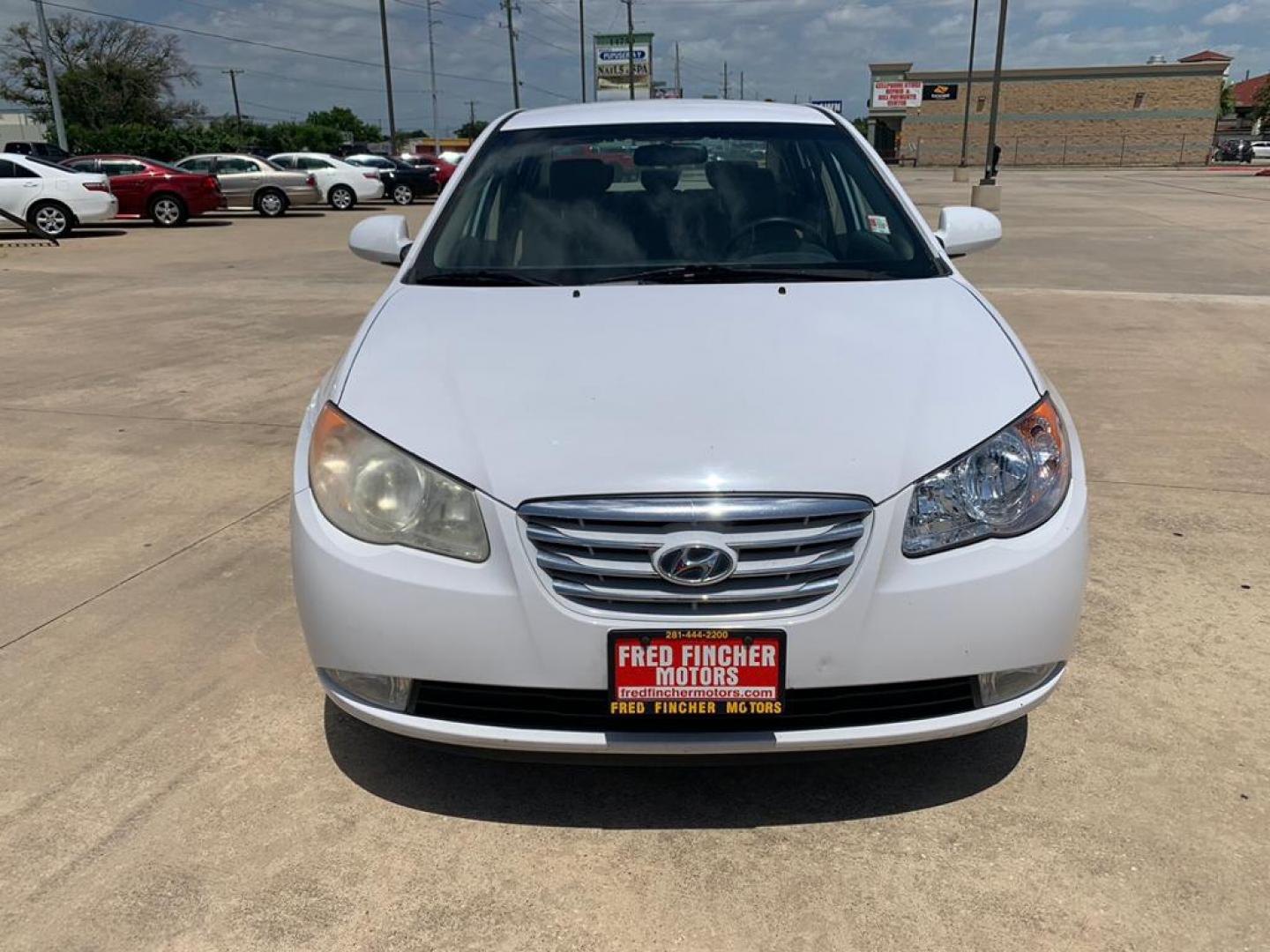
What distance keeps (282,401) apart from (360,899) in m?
4.63

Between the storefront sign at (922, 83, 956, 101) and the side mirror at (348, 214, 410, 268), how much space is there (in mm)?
70784

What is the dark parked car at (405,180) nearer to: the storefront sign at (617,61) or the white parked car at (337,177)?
the white parked car at (337,177)

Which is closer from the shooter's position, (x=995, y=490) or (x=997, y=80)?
(x=995, y=490)

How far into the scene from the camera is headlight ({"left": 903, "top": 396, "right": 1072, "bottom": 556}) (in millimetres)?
2064

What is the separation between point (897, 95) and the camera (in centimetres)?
6819

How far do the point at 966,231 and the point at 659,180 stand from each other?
3.89 feet

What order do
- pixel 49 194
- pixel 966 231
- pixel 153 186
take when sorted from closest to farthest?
pixel 966 231 → pixel 49 194 → pixel 153 186

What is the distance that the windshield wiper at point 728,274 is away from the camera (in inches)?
117

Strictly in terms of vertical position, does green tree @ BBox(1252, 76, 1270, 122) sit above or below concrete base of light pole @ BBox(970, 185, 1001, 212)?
above

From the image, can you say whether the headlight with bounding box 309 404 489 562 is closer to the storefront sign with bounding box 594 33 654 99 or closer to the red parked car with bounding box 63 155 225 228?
the red parked car with bounding box 63 155 225 228

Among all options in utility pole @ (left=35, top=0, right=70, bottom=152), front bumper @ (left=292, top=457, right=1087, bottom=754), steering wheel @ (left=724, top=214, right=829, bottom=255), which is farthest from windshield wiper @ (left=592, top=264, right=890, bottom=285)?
utility pole @ (left=35, top=0, right=70, bottom=152)

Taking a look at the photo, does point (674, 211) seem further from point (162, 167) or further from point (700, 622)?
point (162, 167)

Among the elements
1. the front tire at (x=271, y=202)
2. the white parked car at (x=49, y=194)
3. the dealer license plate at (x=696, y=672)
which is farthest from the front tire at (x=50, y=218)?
the dealer license plate at (x=696, y=672)

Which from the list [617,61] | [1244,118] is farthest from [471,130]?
[1244,118]
